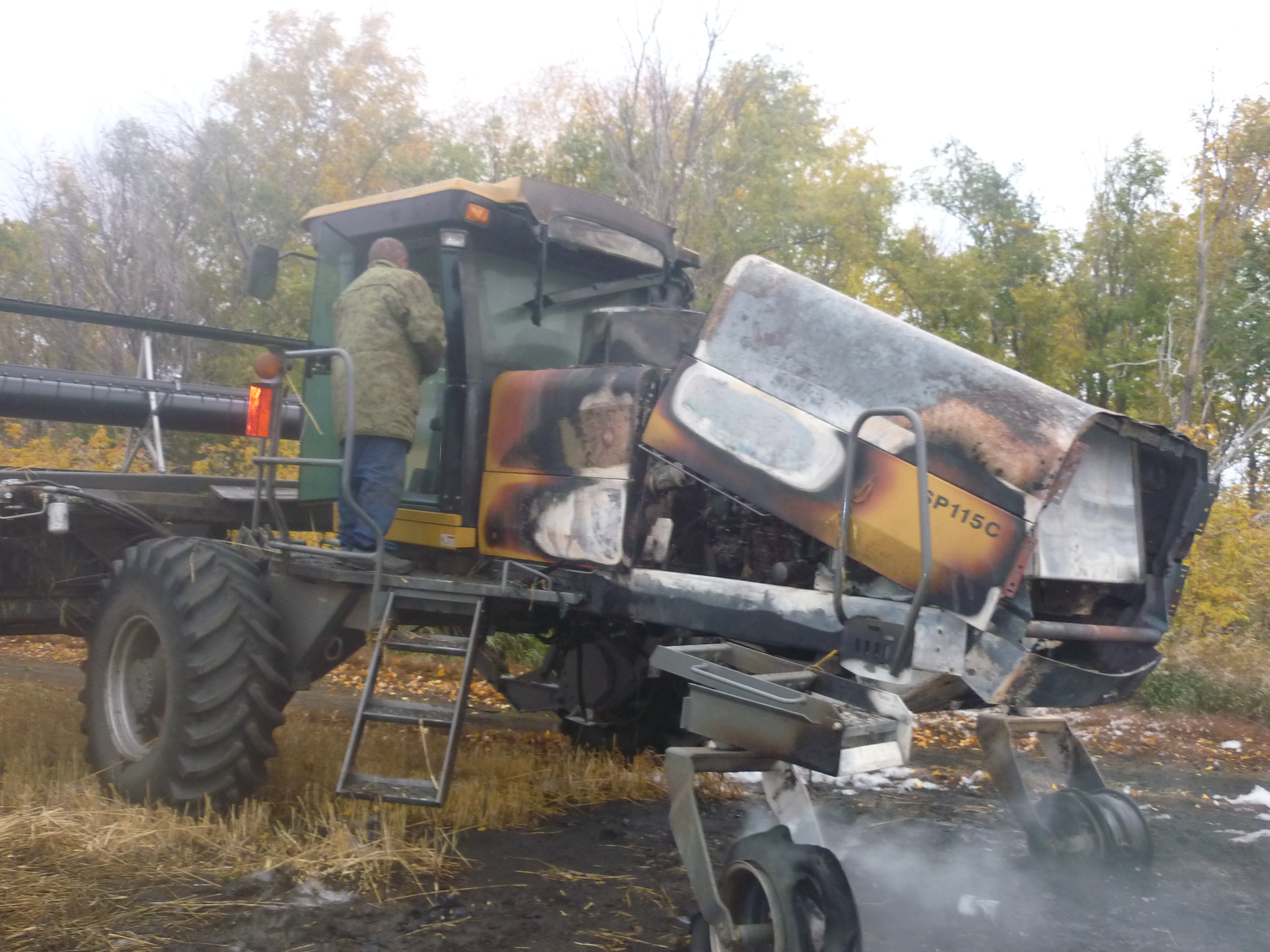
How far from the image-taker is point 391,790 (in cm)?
421

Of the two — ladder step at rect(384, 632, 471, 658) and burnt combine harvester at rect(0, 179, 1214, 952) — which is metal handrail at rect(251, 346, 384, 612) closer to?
burnt combine harvester at rect(0, 179, 1214, 952)

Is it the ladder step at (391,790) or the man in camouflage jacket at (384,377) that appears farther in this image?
the man in camouflage jacket at (384,377)

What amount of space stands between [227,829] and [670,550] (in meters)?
2.01

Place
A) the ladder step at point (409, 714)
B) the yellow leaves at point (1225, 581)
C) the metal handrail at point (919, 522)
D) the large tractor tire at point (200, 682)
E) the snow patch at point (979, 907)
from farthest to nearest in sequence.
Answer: the yellow leaves at point (1225, 581) < the large tractor tire at point (200, 682) < the ladder step at point (409, 714) < the snow patch at point (979, 907) < the metal handrail at point (919, 522)

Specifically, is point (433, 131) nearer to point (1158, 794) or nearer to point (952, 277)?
point (952, 277)

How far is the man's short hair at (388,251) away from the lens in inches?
198

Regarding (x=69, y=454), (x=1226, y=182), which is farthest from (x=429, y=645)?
(x=1226, y=182)

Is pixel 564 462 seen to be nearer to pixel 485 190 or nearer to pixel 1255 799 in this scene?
pixel 485 190

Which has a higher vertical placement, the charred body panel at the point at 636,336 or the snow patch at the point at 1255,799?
the charred body panel at the point at 636,336

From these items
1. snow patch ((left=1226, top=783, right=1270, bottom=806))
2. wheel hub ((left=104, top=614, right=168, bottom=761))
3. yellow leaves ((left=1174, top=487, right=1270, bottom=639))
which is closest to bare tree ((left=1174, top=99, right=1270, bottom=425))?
yellow leaves ((left=1174, top=487, right=1270, bottom=639))

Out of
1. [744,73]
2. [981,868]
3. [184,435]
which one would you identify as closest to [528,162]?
[744,73]

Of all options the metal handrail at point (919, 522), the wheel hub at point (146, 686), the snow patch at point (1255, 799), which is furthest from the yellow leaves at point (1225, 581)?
the wheel hub at point (146, 686)

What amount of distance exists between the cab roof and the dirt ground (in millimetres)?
2733

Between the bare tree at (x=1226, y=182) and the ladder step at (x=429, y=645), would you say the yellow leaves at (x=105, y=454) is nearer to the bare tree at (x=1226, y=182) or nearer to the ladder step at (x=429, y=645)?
the ladder step at (x=429, y=645)
